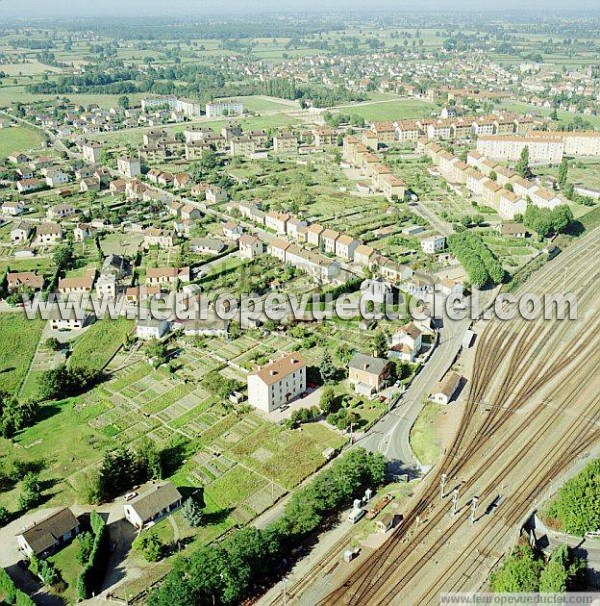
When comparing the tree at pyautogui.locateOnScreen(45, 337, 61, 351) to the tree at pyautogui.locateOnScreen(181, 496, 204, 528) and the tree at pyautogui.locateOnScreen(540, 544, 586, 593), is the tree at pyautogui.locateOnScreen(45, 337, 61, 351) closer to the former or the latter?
the tree at pyautogui.locateOnScreen(181, 496, 204, 528)

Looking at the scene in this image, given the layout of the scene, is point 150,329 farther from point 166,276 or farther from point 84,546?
point 84,546

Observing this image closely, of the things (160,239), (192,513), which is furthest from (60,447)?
(160,239)

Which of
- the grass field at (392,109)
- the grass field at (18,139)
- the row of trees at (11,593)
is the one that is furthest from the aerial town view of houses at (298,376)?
the grass field at (392,109)

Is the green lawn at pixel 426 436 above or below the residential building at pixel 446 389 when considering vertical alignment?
below

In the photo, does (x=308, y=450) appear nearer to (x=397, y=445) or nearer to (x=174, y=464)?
(x=397, y=445)

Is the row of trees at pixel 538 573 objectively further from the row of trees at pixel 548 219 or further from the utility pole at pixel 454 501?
the row of trees at pixel 548 219

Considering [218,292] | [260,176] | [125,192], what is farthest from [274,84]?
[218,292]
